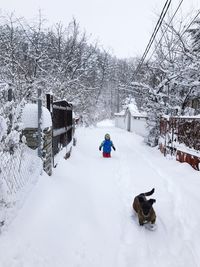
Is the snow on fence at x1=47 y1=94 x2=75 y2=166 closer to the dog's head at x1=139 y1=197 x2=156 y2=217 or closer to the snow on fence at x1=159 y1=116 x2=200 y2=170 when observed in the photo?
the dog's head at x1=139 y1=197 x2=156 y2=217

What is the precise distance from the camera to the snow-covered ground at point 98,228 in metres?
3.36

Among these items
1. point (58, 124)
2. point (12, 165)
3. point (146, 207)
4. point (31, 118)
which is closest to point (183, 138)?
point (58, 124)

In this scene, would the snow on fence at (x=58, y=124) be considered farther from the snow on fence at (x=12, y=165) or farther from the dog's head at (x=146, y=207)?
the dog's head at (x=146, y=207)

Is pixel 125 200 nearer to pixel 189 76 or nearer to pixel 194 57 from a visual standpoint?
pixel 194 57

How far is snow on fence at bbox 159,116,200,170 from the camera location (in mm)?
8670

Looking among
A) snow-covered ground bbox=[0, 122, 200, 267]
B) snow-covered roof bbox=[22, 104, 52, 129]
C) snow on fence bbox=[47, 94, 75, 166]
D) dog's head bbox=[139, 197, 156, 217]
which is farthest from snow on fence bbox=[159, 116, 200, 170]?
snow-covered roof bbox=[22, 104, 52, 129]

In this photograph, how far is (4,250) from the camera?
307 centimetres

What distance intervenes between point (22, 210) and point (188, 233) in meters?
2.64

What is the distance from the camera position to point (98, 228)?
438 centimetres

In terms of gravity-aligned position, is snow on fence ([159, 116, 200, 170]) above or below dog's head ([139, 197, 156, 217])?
above

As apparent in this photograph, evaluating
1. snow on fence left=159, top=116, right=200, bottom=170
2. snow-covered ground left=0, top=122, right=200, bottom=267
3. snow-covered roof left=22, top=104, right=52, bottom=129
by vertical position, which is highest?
snow-covered roof left=22, top=104, right=52, bottom=129

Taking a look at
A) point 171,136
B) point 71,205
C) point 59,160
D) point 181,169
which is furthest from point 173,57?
point 71,205

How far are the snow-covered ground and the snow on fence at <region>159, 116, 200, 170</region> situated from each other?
1.66 metres

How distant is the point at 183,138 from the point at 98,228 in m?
6.64
